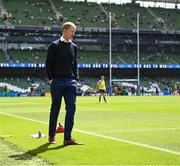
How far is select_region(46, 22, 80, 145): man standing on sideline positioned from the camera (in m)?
9.23

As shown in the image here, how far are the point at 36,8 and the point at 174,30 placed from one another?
22.3 meters

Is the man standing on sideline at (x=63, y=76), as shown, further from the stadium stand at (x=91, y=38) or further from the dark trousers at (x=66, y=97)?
the stadium stand at (x=91, y=38)

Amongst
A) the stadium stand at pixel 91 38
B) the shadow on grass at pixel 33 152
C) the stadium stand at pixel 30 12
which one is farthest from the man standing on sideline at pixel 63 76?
the stadium stand at pixel 30 12

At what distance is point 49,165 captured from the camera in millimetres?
6891

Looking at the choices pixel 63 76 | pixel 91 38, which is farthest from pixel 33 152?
pixel 91 38

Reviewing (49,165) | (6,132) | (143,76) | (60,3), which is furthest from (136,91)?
(49,165)

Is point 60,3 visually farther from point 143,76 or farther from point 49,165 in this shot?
point 49,165

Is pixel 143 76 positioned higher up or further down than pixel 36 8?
further down

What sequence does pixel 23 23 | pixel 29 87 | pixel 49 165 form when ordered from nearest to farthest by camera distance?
pixel 49 165 → pixel 29 87 → pixel 23 23

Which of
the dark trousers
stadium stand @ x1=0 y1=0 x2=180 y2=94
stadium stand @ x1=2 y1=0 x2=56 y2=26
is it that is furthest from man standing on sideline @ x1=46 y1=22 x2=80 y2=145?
stadium stand @ x1=2 y1=0 x2=56 y2=26

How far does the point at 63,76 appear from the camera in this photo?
9336mm

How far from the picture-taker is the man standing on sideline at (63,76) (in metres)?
9.23

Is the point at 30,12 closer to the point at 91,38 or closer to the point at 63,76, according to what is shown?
the point at 91,38

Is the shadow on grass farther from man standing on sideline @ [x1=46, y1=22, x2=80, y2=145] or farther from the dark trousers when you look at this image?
the dark trousers
